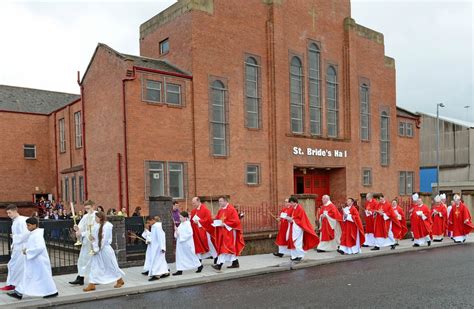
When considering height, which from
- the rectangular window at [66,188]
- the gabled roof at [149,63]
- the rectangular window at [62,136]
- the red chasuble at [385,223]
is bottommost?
the red chasuble at [385,223]

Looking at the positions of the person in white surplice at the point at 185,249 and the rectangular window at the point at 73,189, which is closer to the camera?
the person in white surplice at the point at 185,249

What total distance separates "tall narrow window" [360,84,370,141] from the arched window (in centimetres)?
506

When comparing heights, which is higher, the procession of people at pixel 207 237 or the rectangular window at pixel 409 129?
the rectangular window at pixel 409 129

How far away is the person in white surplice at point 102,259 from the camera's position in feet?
32.5

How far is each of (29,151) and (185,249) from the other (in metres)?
19.2

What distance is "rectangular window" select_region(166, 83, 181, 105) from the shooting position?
64.3ft

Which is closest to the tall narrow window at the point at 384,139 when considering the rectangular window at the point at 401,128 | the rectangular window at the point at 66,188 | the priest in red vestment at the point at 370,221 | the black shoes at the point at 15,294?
the rectangular window at the point at 401,128

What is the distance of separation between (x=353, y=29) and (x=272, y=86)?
7.51m

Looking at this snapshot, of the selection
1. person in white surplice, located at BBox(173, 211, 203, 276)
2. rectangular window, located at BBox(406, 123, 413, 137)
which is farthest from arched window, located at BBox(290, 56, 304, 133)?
person in white surplice, located at BBox(173, 211, 203, 276)

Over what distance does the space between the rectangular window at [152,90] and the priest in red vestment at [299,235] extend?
815 centimetres

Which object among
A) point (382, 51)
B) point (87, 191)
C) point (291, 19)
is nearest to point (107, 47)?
point (87, 191)

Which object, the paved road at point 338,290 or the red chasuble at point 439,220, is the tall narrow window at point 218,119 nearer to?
the red chasuble at point 439,220

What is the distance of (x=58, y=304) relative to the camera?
8.92 meters

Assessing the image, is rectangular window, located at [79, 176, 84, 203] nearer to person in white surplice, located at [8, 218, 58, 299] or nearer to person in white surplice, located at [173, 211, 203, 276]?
person in white surplice, located at [173, 211, 203, 276]
